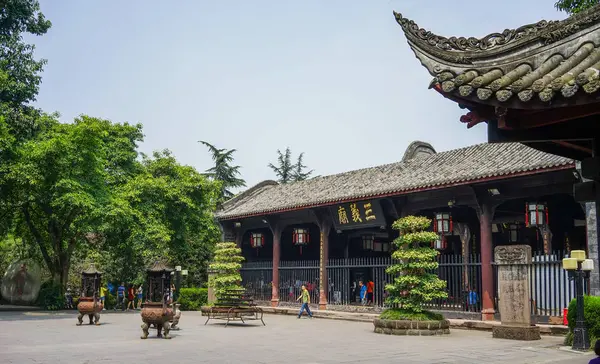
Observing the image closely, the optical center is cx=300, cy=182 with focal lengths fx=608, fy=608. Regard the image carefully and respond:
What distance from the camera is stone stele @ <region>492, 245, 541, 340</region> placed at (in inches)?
521

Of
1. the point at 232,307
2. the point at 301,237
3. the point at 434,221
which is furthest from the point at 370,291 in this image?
the point at 232,307

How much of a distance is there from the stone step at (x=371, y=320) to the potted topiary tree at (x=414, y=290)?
4.35 ft

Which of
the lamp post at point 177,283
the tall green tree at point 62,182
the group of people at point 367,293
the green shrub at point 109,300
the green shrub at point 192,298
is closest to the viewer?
the tall green tree at point 62,182

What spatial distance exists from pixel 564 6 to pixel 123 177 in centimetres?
1847

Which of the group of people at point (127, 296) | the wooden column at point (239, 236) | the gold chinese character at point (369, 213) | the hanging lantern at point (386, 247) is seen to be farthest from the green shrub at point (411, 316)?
the group of people at point (127, 296)

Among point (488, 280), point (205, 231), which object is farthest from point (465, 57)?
point (205, 231)

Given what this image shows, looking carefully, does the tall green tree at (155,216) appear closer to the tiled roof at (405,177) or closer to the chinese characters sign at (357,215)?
the tiled roof at (405,177)

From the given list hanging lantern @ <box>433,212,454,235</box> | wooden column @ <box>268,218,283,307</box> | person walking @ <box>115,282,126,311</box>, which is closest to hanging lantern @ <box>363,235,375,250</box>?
wooden column @ <box>268,218,283,307</box>

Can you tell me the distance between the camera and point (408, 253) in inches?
598

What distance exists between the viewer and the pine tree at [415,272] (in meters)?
14.9

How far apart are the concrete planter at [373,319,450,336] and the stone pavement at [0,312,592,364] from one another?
403mm

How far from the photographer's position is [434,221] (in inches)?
703

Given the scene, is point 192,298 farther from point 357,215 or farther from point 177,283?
point 357,215

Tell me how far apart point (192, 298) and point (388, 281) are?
9186 mm
